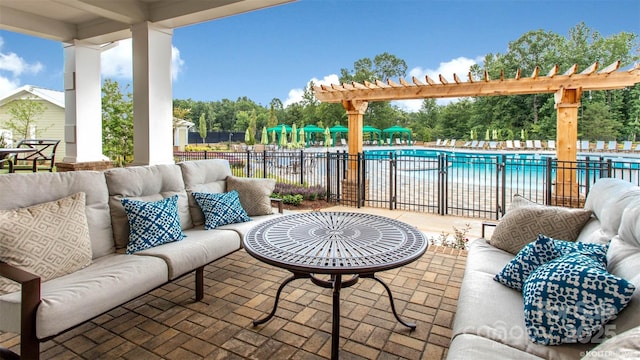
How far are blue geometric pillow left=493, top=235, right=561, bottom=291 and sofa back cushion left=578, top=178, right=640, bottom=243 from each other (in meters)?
0.31

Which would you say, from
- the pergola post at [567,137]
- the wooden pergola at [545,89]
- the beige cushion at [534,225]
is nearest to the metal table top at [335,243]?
the beige cushion at [534,225]

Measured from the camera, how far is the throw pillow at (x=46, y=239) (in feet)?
6.28

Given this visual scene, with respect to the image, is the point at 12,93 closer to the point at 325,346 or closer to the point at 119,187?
the point at 119,187

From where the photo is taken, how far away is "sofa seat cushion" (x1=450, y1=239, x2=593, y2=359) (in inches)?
54.6

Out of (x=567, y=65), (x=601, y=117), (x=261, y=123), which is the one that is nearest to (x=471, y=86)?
(x=601, y=117)

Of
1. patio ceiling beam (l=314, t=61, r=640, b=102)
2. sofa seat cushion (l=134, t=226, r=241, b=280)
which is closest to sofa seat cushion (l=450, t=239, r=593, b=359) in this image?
sofa seat cushion (l=134, t=226, r=241, b=280)

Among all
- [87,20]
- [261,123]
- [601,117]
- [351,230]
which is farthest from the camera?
[261,123]

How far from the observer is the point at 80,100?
19.1 feet

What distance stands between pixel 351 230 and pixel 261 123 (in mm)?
35585

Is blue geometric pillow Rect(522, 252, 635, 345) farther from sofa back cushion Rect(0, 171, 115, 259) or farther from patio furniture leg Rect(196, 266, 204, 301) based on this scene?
sofa back cushion Rect(0, 171, 115, 259)

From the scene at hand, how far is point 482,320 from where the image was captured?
1575 mm

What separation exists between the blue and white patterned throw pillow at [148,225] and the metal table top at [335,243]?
0.74 meters

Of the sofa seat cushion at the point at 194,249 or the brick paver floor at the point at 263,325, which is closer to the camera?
the brick paver floor at the point at 263,325

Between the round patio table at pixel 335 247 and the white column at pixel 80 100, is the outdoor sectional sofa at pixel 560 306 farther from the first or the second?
the white column at pixel 80 100
